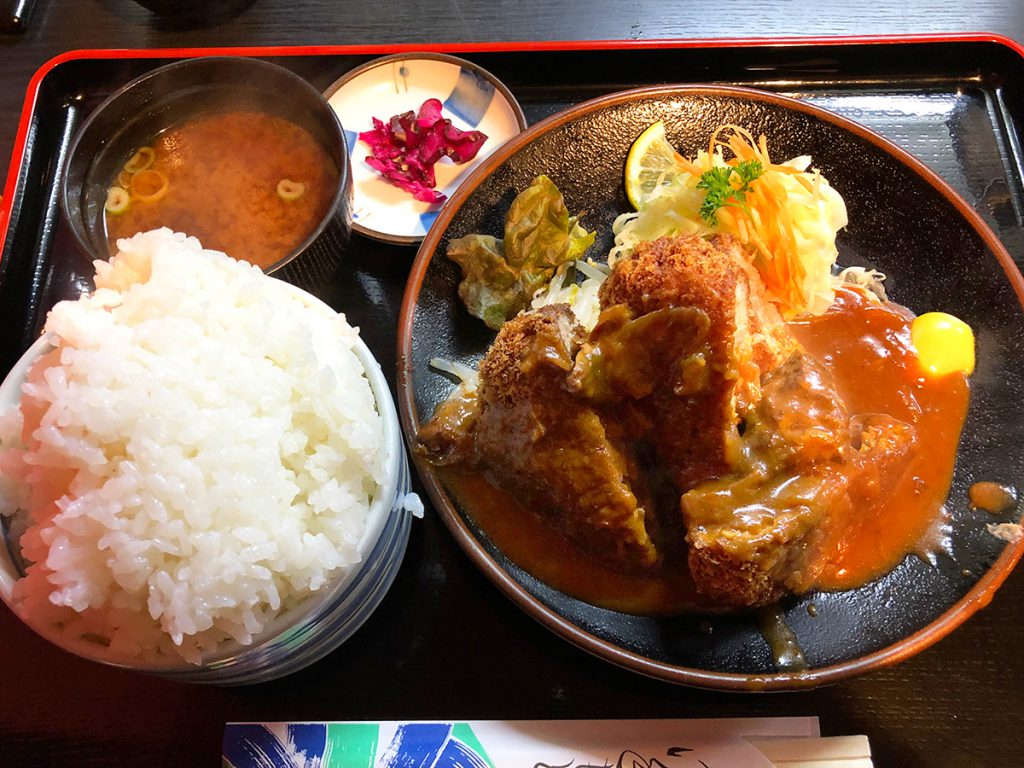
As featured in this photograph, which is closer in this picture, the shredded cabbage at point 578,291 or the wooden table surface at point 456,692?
the wooden table surface at point 456,692

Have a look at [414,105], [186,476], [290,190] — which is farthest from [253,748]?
[414,105]

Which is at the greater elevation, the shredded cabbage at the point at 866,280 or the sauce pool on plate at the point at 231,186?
the sauce pool on plate at the point at 231,186

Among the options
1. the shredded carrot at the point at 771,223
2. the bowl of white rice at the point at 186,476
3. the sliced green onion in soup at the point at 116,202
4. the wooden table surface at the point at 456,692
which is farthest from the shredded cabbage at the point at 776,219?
the sliced green onion in soup at the point at 116,202

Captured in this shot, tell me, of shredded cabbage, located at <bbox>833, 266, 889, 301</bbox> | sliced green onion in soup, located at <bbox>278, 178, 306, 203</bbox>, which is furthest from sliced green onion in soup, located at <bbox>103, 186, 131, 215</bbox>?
shredded cabbage, located at <bbox>833, 266, 889, 301</bbox>

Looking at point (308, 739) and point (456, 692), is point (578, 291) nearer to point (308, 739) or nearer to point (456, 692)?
point (456, 692)

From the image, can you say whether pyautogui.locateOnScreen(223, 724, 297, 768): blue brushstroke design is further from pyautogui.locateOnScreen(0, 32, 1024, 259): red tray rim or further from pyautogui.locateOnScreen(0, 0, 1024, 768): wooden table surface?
pyautogui.locateOnScreen(0, 32, 1024, 259): red tray rim

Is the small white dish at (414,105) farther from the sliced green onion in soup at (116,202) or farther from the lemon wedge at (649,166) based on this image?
the sliced green onion in soup at (116,202)

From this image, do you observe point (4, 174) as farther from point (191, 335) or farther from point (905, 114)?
point (905, 114)

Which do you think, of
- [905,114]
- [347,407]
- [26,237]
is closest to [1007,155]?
[905,114]
